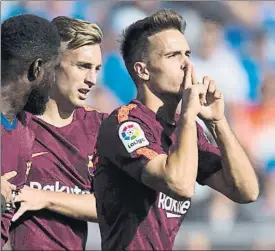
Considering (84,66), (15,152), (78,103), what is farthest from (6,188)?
(84,66)

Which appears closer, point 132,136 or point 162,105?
point 132,136

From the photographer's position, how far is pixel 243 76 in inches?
351

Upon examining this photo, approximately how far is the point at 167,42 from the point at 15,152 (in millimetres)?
857

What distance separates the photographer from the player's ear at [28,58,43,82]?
436cm

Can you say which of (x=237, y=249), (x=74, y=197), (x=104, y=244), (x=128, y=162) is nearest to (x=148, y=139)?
(x=128, y=162)

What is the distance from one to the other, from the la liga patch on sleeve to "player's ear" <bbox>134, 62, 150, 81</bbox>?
0.30 meters

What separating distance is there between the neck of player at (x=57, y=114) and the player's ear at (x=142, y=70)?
1.00m

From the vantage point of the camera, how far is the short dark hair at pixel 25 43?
4.34 meters

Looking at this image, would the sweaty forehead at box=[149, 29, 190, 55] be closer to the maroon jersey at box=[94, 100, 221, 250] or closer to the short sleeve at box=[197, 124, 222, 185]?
the maroon jersey at box=[94, 100, 221, 250]

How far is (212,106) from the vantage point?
479 centimetres

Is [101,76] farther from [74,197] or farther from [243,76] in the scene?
[74,197]

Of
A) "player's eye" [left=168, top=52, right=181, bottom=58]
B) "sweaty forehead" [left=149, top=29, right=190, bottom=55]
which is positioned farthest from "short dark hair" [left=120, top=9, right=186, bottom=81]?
"player's eye" [left=168, top=52, right=181, bottom=58]

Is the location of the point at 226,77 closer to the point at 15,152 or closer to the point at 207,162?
the point at 207,162

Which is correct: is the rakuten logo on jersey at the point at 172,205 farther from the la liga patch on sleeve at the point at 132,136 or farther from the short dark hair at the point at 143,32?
the short dark hair at the point at 143,32
